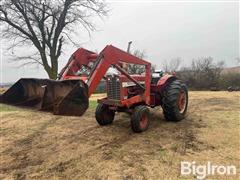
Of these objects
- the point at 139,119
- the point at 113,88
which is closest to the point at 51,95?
the point at 113,88

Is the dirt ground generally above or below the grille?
below

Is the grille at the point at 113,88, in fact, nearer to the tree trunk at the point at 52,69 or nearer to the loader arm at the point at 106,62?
the loader arm at the point at 106,62

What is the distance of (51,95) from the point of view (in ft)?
15.7

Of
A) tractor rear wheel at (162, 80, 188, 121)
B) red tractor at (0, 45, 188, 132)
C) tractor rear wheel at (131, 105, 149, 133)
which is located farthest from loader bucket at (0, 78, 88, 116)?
tractor rear wheel at (162, 80, 188, 121)

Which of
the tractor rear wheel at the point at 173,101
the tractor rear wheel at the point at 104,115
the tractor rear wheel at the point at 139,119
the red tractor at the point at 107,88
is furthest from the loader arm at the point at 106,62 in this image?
the tractor rear wheel at the point at 104,115

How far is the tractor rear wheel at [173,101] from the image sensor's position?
23.4 ft

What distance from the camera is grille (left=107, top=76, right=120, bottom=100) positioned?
21.5ft

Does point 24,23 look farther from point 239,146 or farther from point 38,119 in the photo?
point 239,146

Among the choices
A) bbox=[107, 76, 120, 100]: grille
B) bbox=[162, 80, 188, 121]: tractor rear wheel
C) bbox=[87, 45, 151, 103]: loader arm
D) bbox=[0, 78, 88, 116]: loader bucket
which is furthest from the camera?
bbox=[162, 80, 188, 121]: tractor rear wheel

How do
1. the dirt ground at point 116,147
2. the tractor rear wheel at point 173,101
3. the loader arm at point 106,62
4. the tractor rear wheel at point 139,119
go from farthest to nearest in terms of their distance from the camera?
the tractor rear wheel at point 173,101
the tractor rear wheel at point 139,119
the loader arm at point 106,62
the dirt ground at point 116,147

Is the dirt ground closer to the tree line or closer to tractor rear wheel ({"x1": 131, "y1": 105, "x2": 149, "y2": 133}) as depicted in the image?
Answer: tractor rear wheel ({"x1": 131, "y1": 105, "x2": 149, "y2": 133})

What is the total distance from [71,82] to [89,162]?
1.51m

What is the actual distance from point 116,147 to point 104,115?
73.2 inches

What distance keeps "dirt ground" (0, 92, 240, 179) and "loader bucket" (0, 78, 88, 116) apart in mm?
305
